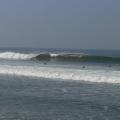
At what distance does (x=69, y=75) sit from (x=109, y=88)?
6037 millimetres

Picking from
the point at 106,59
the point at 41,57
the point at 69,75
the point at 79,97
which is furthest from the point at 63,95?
the point at 41,57

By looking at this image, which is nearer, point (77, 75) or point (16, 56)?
point (77, 75)

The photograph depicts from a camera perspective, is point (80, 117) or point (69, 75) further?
point (69, 75)

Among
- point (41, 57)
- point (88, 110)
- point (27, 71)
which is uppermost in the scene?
point (88, 110)

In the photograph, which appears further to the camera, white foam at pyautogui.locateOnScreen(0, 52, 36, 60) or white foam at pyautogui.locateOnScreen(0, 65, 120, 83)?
white foam at pyautogui.locateOnScreen(0, 52, 36, 60)

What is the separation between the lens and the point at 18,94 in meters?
15.9

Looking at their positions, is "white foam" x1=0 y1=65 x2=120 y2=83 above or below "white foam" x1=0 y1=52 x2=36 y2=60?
above

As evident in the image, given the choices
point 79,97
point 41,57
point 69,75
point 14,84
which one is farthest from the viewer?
point 41,57

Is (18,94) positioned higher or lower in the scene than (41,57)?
higher

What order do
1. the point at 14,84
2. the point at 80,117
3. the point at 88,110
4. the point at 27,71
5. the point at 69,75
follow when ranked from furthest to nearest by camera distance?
the point at 27,71, the point at 69,75, the point at 14,84, the point at 88,110, the point at 80,117

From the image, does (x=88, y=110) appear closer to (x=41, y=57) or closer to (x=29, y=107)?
(x=29, y=107)

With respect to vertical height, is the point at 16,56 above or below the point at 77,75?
below

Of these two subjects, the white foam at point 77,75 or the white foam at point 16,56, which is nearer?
the white foam at point 77,75

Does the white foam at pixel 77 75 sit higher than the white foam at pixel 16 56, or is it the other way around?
the white foam at pixel 77 75
